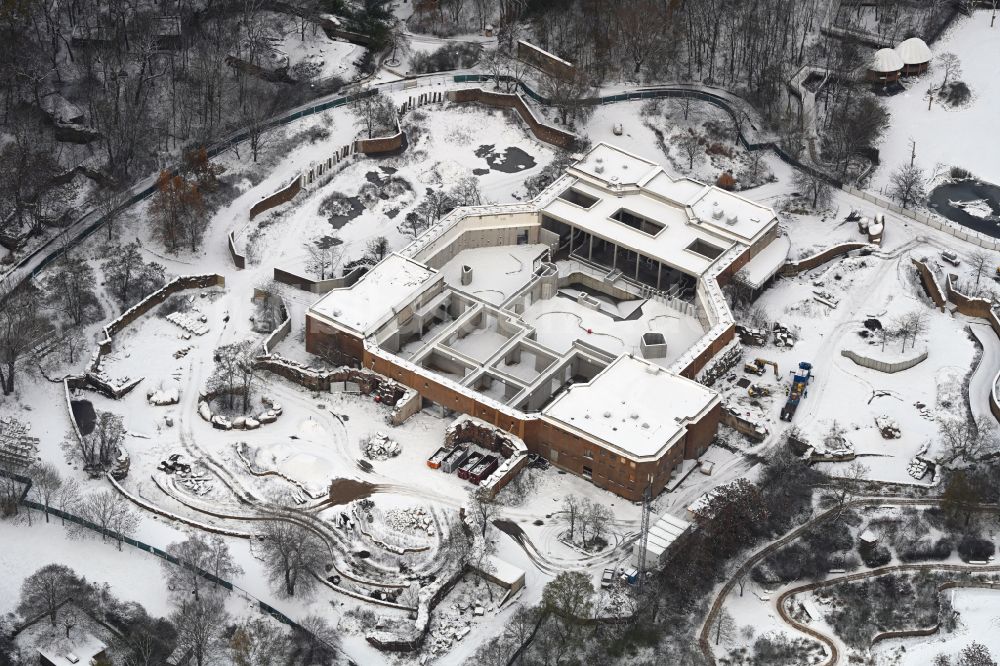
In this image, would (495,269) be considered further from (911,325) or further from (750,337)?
(911,325)

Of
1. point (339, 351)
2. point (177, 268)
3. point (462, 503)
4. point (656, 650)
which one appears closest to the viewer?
point (656, 650)

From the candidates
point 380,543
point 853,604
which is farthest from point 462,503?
point 853,604

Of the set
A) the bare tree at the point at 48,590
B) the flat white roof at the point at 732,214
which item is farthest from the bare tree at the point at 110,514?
the flat white roof at the point at 732,214

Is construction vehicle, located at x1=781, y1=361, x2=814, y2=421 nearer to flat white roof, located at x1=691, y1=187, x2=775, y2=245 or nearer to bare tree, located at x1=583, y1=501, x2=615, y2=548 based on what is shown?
flat white roof, located at x1=691, y1=187, x2=775, y2=245

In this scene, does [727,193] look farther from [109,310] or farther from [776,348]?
[109,310]

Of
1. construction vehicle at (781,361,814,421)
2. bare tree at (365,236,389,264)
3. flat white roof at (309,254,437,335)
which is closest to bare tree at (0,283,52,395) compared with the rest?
flat white roof at (309,254,437,335)

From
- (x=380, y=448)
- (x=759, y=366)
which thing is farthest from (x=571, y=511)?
(x=759, y=366)
